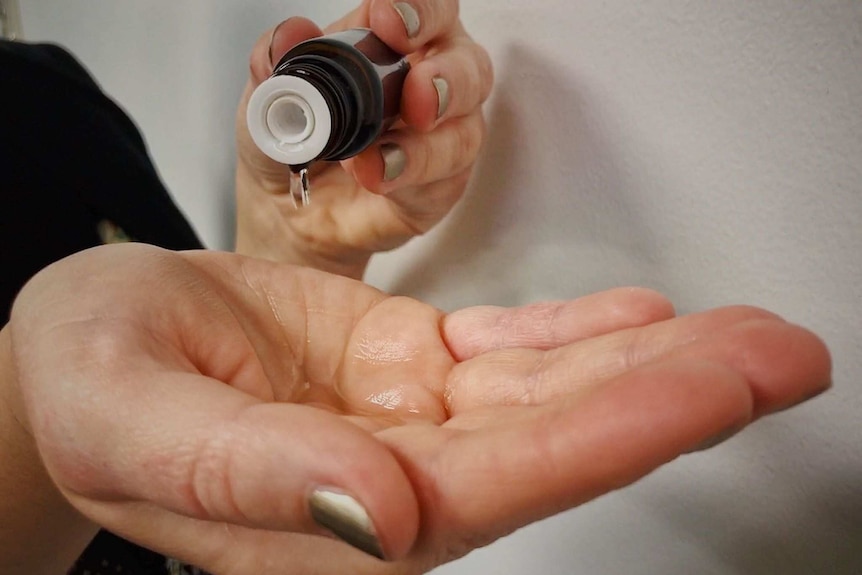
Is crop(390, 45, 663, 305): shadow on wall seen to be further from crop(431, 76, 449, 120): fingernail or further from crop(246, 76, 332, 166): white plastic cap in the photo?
crop(246, 76, 332, 166): white plastic cap

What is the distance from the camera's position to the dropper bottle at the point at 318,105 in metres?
0.37

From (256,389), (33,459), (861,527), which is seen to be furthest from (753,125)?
(33,459)

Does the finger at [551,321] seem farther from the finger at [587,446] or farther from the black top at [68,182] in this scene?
the black top at [68,182]

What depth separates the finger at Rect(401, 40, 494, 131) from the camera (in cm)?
48

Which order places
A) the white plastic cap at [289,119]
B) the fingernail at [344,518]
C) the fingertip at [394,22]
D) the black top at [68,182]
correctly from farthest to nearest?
the black top at [68,182] → the fingertip at [394,22] → the white plastic cap at [289,119] → the fingernail at [344,518]

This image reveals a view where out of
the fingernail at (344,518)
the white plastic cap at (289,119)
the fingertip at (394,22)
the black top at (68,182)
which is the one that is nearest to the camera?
the fingernail at (344,518)

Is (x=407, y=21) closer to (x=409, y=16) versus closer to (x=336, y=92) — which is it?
(x=409, y=16)

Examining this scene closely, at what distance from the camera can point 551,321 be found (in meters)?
0.42

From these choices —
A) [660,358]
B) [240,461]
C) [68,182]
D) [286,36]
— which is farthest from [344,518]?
[68,182]

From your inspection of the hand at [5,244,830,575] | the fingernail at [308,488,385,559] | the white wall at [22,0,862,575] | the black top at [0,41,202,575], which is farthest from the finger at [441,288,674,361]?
the black top at [0,41,202,575]

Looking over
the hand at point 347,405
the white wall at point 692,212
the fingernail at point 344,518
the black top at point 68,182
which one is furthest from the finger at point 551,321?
the black top at point 68,182

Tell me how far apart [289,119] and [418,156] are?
17 centimetres

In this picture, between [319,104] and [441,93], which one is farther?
[441,93]

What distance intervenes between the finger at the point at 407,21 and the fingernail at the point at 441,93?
36 millimetres
